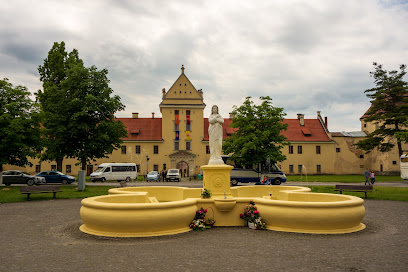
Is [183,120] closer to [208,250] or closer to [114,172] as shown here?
[114,172]

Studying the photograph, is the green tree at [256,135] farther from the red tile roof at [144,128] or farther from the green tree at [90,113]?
the red tile roof at [144,128]

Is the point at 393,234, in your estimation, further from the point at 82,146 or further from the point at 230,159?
the point at 82,146

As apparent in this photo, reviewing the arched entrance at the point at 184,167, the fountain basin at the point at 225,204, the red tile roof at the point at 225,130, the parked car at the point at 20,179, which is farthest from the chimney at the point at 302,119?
the fountain basin at the point at 225,204

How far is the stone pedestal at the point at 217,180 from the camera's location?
36.4 feet

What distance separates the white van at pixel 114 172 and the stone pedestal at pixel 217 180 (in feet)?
96.1

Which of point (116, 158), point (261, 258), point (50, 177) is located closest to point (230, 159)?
point (50, 177)

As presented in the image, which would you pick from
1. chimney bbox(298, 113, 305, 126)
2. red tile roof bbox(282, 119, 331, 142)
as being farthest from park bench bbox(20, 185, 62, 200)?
chimney bbox(298, 113, 305, 126)

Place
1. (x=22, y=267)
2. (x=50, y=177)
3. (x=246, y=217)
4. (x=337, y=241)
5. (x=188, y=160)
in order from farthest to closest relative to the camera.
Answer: (x=188, y=160) → (x=50, y=177) → (x=246, y=217) → (x=337, y=241) → (x=22, y=267)

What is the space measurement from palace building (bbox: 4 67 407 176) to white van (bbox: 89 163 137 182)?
572 inches

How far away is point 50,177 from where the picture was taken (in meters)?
A: 32.8

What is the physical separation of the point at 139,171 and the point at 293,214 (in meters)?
47.6

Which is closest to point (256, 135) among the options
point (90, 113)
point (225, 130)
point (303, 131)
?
point (90, 113)

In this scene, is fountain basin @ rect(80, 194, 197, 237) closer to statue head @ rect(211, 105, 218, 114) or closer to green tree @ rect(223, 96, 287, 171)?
statue head @ rect(211, 105, 218, 114)

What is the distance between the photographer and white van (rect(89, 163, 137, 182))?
3742 cm
